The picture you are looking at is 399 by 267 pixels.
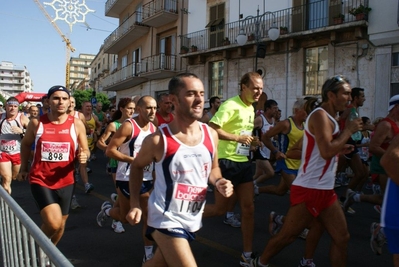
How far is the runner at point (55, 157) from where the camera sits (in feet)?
13.1

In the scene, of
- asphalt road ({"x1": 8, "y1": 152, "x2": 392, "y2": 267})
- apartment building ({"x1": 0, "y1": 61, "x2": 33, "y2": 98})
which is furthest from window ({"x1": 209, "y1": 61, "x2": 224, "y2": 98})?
apartment building ({"x1": 0, "y1": 61, "x2": 33, "y2": 98})

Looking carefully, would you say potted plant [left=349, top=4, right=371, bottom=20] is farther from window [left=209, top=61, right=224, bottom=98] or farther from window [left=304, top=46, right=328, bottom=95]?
window [left=209, top=61, right=224, bottom=98]

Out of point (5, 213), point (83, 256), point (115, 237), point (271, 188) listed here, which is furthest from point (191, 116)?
point (271, 188)

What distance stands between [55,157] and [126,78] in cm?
2565

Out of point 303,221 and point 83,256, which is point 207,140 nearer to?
point 303,221

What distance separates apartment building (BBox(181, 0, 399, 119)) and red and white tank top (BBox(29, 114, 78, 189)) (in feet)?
36.3

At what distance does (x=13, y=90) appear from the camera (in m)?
164

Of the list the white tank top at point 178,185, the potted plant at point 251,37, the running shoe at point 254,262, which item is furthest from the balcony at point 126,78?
the white tank top at point 178,185

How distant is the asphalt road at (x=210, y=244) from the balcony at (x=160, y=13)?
18.7 m

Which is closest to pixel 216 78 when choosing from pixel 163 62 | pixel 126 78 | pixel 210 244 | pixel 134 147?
pixel 163 62

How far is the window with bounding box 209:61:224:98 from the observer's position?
823 inches

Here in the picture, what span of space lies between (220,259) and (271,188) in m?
2.29

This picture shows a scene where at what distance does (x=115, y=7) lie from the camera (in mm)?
32656

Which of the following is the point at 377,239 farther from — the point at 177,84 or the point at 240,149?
the point at 177,84
